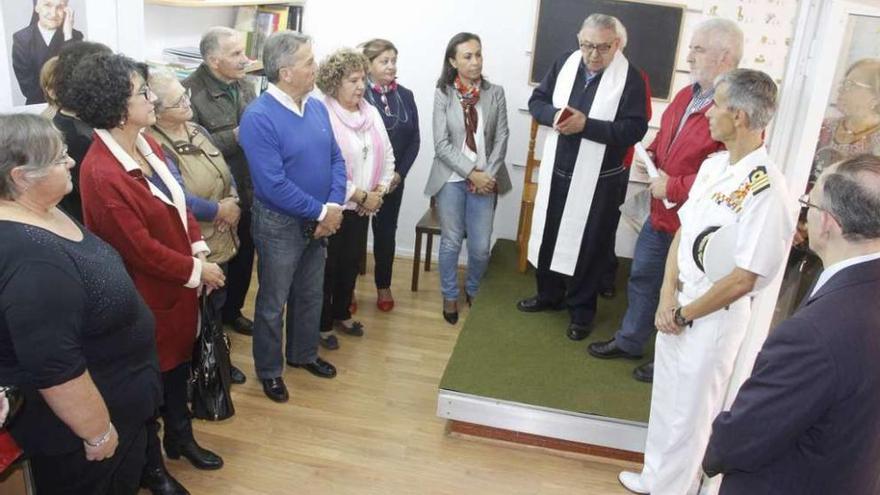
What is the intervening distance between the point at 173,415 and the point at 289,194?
0.96 m

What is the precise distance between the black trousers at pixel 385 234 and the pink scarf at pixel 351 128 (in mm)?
438

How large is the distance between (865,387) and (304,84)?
2215 mm

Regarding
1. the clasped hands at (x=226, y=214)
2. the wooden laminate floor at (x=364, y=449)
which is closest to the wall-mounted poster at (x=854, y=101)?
the wooden laminate floor at (x=364, y=449)

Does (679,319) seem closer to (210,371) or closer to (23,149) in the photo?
(210,371)

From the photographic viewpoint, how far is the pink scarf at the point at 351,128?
10.9 feet

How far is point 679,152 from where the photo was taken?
2805 millimetres

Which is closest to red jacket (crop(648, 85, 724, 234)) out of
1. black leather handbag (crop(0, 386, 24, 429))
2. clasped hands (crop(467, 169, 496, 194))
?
clasped hands (crop(467, 169, 496, 194))

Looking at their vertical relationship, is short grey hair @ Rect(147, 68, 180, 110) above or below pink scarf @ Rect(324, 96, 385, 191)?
above

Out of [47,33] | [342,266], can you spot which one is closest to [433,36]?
[342,266]

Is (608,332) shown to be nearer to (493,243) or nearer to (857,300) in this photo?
(493,243)

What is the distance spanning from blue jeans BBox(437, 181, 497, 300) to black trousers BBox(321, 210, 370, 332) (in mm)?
483

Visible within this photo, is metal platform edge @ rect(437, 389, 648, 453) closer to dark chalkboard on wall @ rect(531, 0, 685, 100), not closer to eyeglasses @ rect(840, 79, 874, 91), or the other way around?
eyeglasses @ rect(840, 79, 874, 91)

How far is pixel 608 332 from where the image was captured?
365 centimetres

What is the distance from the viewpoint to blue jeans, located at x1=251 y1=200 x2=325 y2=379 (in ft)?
9.60
